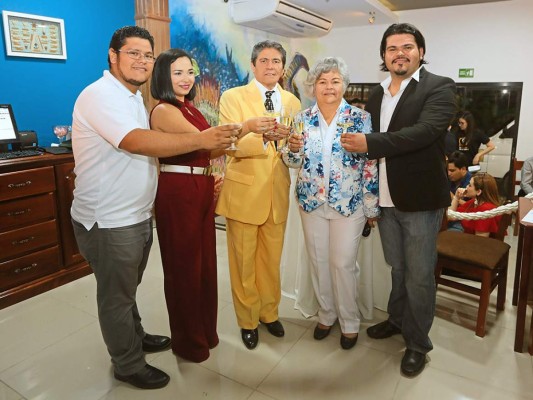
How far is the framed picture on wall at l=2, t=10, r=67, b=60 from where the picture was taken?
3.19 m

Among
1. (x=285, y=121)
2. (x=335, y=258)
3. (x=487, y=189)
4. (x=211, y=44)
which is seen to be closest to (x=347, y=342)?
(x=335, y=258)

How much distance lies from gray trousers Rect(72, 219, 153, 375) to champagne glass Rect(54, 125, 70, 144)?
1977 millimetres

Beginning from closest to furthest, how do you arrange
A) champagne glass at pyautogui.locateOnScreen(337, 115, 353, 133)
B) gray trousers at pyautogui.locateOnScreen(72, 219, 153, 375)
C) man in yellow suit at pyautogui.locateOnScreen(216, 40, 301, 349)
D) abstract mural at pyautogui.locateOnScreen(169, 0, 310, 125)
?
gray trousers at pyautogui.locateOnScreen(72, 219, 153, 375) → champagne glass at pyautogui.locateOnScreen(337, 115, 353, 133) → man in yellow suit at pyautogui.locateOnScreen(216, 40, 301, 349) → abstract mural at pyautogui.locateOnScreen(169, 0, 310, 125)

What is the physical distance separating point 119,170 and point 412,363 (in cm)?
180

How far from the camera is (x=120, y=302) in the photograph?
75.5 inches

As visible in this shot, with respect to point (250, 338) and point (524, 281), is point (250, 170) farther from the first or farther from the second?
point (524, 281)

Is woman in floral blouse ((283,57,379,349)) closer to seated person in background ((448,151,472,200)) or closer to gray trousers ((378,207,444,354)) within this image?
gray trousers ((378,207,444,354))

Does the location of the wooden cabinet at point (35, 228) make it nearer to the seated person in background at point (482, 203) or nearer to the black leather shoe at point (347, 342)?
the black leather shoe at point (347, 342)

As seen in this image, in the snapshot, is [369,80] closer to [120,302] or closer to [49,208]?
[49,208]

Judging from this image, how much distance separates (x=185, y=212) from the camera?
2006mm

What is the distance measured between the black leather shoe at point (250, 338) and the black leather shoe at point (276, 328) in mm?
124

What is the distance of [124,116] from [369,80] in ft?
18.0

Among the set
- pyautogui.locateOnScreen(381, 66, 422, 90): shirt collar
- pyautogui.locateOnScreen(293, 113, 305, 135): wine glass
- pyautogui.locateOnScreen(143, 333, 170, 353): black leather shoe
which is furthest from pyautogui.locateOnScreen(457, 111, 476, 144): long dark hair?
pyautogui.locateOnScreen(143, 333, 170, 353): black leather shoe

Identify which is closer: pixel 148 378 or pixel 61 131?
pixel 148 378
